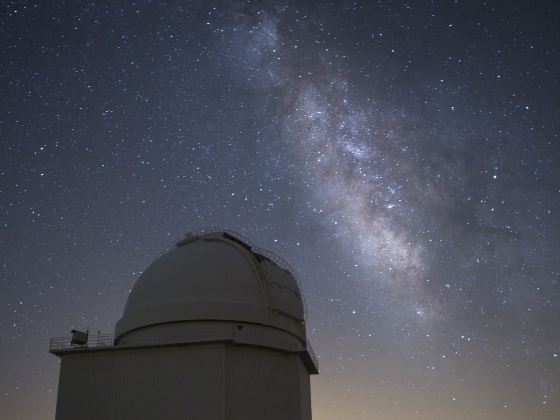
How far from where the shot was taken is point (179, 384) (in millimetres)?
17812

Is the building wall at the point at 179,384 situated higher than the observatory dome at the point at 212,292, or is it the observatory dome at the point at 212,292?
the observatory dome at the point at 212,292

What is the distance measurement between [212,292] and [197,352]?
2.34 meters

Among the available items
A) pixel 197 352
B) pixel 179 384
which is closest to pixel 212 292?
pixel 197 352

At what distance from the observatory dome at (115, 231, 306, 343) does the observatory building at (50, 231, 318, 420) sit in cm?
4

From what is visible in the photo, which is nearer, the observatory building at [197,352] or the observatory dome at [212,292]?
the observatory building at [197,352]

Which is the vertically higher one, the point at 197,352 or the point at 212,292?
the point at 212,292

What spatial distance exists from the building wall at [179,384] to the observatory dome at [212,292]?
1.21 metres

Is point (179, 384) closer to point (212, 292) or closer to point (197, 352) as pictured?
point (197, 352)

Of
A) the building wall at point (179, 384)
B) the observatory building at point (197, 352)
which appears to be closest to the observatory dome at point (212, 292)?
the observatory building at point (197, 352)

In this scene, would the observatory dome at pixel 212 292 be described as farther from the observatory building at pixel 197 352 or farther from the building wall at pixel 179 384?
the building wall at pixel 179 384

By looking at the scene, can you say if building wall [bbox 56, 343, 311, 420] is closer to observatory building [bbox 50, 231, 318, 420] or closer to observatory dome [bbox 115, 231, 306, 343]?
observatory building [bbox 50, 231, 318, 420]

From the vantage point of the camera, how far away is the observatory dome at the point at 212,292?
19.2 metres

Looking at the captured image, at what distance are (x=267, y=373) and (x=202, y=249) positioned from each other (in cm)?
555

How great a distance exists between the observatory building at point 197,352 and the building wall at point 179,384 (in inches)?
1.3
